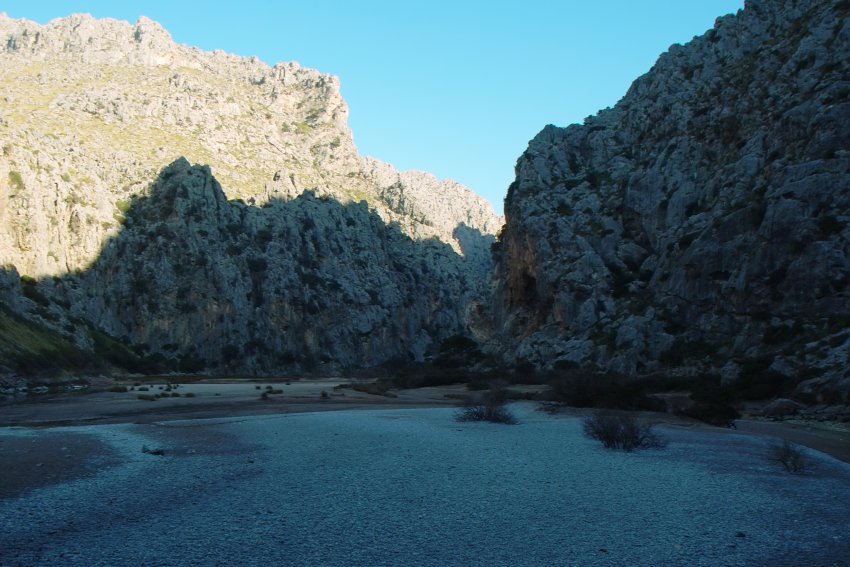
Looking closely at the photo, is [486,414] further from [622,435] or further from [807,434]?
[807,434]

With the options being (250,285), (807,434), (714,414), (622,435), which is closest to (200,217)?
(250,285)

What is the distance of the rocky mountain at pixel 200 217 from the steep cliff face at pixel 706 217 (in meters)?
46.5

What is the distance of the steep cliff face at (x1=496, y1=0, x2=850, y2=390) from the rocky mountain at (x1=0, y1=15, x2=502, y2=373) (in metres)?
46.5

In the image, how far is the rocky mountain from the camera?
77062 millimetres

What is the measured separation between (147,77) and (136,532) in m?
139

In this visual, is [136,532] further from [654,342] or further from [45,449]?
[654,342]

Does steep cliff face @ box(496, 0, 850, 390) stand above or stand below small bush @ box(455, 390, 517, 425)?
above

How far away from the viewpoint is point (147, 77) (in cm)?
12506

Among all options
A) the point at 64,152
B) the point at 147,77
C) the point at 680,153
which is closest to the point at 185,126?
the point at 147,77

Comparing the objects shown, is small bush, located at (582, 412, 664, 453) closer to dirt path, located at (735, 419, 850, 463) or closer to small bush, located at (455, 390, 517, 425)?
dirt path, located at (735, 419, 850, 463)

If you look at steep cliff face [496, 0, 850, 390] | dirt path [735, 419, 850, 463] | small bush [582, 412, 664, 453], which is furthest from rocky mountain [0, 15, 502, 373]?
dirt path [735, 419, 850, 463]

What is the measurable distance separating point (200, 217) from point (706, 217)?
76.3m

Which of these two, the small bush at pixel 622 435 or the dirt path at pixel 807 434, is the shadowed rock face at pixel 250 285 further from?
the dirt path at pixel 807 434

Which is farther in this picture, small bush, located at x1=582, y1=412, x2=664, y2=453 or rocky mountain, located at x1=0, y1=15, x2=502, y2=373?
rocky mountain, located at x1=0, y1=15, x2=502, y2=373
